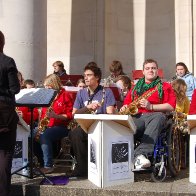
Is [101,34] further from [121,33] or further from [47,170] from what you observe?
[47,170]

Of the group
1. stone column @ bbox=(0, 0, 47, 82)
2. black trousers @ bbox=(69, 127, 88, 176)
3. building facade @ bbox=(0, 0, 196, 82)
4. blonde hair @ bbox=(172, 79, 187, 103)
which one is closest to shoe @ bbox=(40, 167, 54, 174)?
black trousers @ bbox=(69, 127, 88, 176)

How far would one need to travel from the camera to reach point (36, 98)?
6531 mm

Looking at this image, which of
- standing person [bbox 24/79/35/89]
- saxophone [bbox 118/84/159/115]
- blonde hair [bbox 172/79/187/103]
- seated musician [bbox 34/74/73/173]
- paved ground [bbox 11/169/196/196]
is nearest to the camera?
paved ground [bbox 11/169/196/196]

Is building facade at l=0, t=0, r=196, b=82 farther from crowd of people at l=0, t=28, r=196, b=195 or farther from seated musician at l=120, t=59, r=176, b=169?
seated musician at l=120, t=59, r=176, b=169

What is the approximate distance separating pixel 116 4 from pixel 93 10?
0.74 m

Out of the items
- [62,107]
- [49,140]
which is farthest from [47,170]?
[62,107]

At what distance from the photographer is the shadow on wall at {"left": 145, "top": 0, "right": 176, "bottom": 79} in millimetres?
13523

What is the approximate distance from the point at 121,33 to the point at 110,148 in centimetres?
799

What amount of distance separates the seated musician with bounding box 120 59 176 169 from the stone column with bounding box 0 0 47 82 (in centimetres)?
285

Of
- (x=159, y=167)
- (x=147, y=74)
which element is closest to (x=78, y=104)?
(x=147, y=74)

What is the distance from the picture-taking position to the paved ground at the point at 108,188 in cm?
610

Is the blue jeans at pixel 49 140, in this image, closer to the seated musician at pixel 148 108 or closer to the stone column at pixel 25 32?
the seated musician at pixel 148 108

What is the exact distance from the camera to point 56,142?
25.6 ft

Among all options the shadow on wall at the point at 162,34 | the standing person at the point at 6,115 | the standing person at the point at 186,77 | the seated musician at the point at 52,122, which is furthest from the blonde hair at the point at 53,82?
the shadow on wall at the point at 162,34
